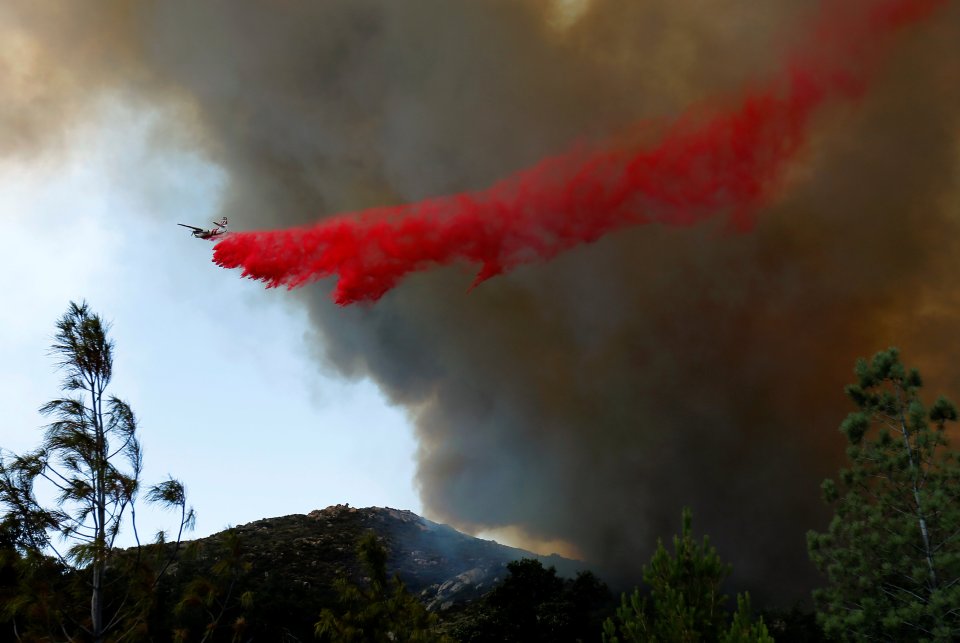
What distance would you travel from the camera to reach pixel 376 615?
34.2 metres

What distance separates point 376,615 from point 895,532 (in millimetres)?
37474

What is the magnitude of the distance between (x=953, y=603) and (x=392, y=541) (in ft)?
521

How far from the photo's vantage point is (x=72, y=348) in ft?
83.4

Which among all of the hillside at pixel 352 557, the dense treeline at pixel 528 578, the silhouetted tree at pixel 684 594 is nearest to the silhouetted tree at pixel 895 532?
the dense treeline at pixel 528 578

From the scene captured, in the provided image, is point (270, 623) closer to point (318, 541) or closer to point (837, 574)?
point (837, 574)

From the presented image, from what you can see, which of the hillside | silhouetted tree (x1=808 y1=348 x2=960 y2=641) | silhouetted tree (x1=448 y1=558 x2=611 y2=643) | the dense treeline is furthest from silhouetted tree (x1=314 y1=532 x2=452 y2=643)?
the hillside

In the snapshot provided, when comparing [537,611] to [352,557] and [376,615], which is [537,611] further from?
[352,557]

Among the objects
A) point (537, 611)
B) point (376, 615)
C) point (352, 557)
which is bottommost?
point (376, 615)

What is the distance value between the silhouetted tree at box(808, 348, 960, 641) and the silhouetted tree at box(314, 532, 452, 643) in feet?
98.6

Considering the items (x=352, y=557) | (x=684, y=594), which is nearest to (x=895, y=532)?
(x=684, y=594)

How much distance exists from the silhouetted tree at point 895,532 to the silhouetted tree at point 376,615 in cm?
3005

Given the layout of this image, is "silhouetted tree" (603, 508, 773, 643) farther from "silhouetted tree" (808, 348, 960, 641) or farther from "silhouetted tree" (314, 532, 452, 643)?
"silhouetted tree" (808, 348, 960, 641)

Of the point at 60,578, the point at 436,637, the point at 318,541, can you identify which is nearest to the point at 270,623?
the point at 436,637

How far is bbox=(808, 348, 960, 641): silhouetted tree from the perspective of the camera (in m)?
47.5
